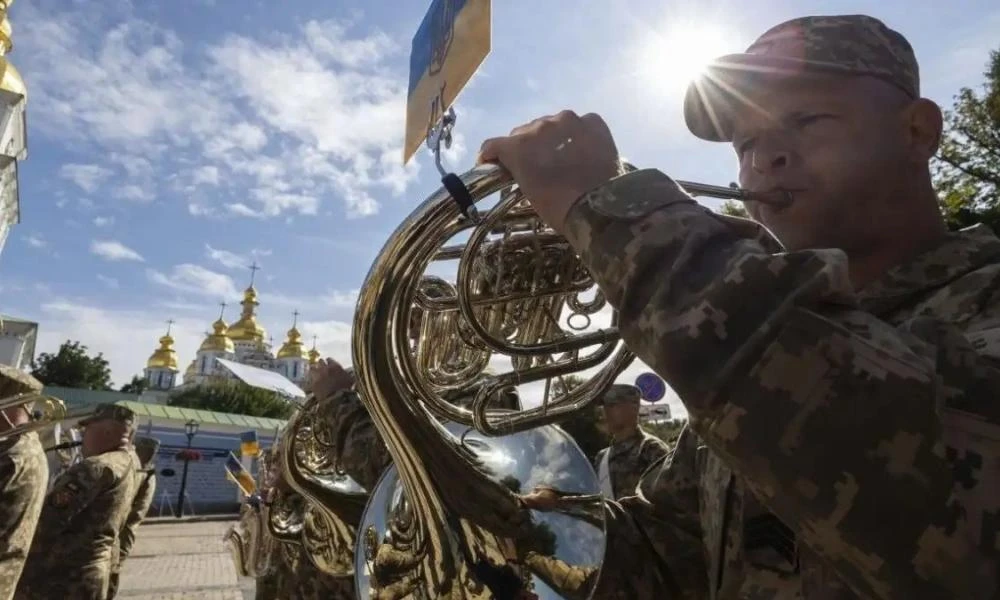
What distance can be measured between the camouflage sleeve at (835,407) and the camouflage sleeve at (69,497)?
4.60 metres

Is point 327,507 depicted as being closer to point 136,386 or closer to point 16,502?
point 16,502

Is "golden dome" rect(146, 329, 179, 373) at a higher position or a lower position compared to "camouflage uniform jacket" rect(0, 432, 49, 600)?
higher

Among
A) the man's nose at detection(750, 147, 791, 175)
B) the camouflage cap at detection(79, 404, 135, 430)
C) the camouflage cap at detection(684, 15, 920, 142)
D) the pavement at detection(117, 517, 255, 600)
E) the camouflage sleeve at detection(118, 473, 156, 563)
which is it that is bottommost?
the pavement at detection(117, 517, 255, 600)

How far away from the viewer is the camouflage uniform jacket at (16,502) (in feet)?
10.6

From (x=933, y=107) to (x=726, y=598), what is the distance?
85cm

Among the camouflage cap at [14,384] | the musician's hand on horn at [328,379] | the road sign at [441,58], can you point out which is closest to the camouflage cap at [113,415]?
the camouflage cap at [14,384]

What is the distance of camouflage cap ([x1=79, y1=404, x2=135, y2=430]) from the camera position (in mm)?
5062

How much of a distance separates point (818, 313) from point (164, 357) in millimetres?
74204

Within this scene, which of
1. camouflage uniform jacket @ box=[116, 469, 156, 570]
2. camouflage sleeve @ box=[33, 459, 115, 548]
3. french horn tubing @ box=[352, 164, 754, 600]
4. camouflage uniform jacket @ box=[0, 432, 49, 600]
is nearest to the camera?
french horn tubing @ box=[352, 164, 754, 600]

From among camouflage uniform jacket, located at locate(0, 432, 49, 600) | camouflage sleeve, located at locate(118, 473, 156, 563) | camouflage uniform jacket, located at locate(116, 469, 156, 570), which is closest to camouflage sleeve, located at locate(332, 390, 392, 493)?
camouflage uniform jacket, located at locate(0, 432, 49, 600)

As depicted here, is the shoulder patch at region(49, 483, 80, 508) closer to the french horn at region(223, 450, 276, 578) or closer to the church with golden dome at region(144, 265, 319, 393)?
the french horn at region(223, 450, 276, 578)

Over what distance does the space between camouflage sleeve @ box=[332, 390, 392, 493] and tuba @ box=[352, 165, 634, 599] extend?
0.85 meters

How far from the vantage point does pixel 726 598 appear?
1085 mm

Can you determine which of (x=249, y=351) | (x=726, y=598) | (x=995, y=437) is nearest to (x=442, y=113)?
(x=726, y=598)
